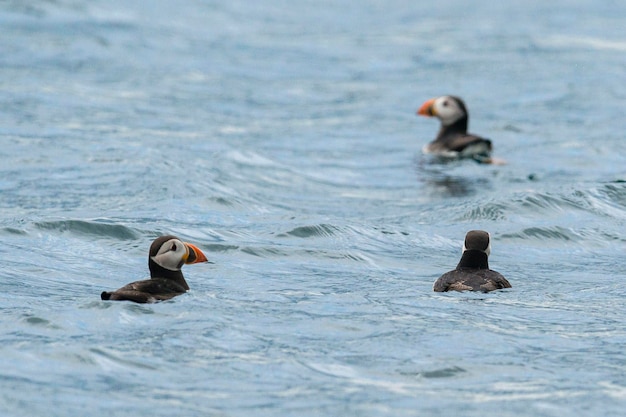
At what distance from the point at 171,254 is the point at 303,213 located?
488cm

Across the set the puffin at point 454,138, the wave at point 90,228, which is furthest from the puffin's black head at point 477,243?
the puffin at point 454,138

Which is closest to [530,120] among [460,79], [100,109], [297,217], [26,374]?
[460,79]

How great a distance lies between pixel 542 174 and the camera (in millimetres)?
17016

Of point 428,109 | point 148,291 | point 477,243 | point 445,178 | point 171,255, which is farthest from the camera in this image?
point 428,109

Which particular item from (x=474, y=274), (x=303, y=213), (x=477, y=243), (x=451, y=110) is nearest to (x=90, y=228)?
(x=303, y=213)

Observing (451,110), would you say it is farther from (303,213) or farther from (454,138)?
(303,213)

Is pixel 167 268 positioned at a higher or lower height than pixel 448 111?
lower

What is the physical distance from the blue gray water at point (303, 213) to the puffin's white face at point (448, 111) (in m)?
0.68

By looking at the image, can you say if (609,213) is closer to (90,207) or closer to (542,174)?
(542,174)

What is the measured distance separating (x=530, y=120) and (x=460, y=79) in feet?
13.8

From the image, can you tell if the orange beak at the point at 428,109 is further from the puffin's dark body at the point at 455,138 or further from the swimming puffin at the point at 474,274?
the swimming puffin at the point at 474,274

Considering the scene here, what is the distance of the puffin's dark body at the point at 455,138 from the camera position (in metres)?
18.0

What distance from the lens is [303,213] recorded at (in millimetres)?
14289

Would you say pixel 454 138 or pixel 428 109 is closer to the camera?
pixel 454 138
